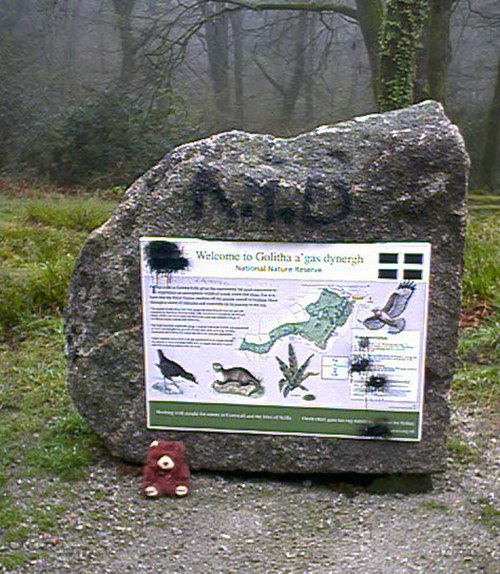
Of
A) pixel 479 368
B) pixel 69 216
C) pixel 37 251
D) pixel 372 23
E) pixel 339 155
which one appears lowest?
pixel 479 368

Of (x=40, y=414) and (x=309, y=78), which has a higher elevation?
(x=309, y=78)

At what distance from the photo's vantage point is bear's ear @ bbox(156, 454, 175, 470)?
297cm

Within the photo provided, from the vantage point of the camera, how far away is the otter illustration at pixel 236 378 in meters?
3.01

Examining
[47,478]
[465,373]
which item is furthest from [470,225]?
[47,478]

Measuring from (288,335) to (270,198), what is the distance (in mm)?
509

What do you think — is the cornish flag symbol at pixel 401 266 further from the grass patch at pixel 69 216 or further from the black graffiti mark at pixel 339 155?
the grass patch at pixel 69 216

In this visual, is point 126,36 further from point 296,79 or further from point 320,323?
point 320,323

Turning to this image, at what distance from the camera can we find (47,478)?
306 cm

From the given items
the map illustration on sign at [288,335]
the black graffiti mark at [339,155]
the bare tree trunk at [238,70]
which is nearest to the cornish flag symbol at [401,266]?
the map illustration on sign at [288,335]

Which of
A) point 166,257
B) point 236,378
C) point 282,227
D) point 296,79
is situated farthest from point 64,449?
point 296,79

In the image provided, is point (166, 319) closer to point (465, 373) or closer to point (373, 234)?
point (373, 234)

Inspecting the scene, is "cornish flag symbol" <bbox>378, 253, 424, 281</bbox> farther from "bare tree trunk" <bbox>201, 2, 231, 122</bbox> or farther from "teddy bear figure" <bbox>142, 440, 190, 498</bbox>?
"bare tree trunk" <bbox>201, 2, 231, 122</bbox>

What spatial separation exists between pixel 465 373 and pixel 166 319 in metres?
1.88

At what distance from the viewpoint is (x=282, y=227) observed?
2.90m
